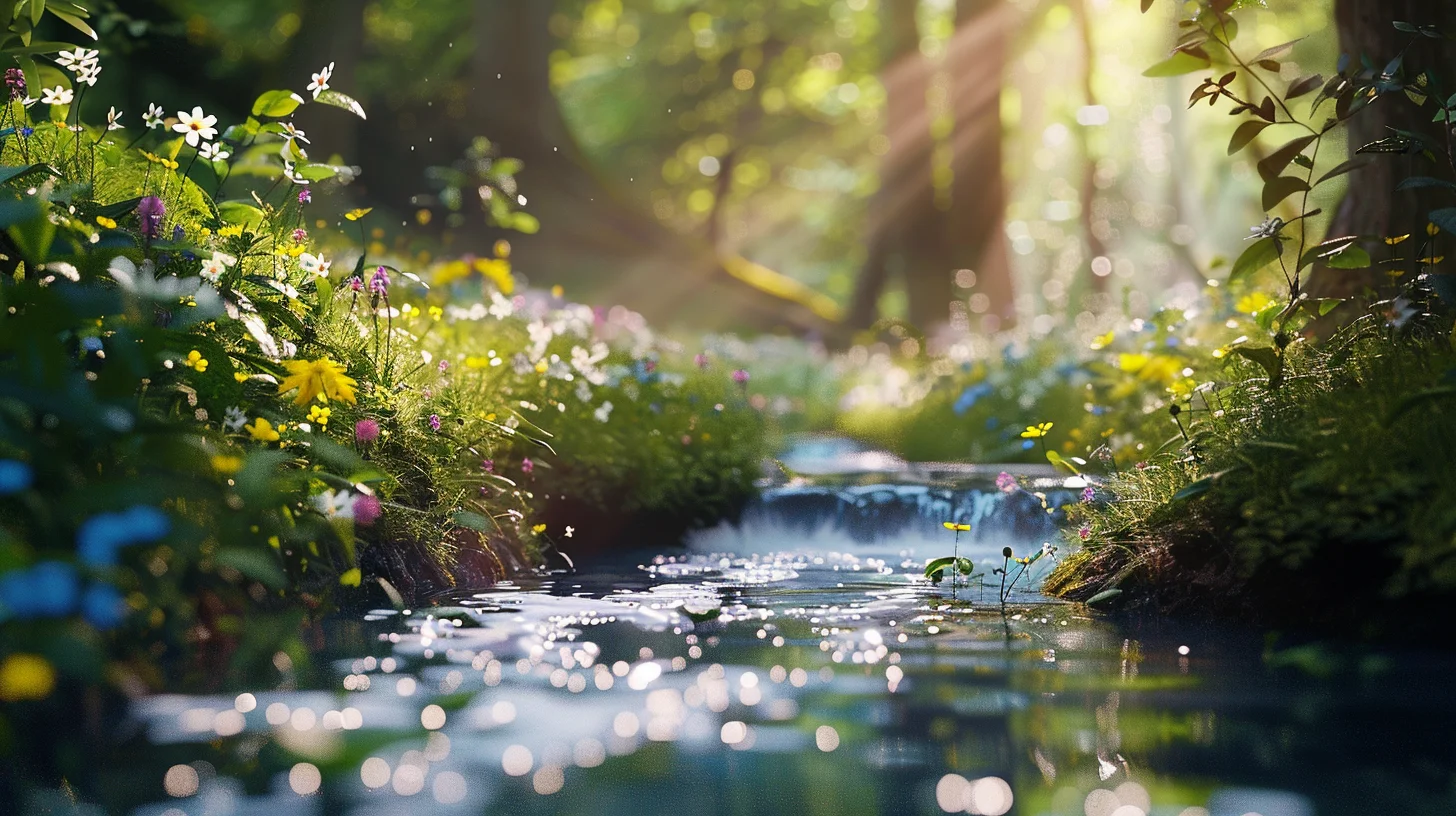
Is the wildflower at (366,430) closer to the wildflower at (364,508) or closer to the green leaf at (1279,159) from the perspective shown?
the wildflower at (364,508)

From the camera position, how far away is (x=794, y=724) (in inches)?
104

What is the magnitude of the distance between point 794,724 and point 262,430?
71.2 inches

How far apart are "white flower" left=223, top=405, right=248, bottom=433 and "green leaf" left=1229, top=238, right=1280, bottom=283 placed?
3085mm

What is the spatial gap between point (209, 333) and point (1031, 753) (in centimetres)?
277

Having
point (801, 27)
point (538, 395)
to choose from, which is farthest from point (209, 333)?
point (801, 27)

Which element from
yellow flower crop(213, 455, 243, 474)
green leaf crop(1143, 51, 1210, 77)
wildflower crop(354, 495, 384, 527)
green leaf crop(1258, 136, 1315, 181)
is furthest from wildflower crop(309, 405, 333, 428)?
green leaf crop(1258, 136, 1315, 181)

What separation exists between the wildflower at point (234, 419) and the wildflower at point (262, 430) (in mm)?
29

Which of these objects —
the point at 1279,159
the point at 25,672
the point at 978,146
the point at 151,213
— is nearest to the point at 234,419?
the point at 151,213

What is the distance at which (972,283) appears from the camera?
17.4 metres

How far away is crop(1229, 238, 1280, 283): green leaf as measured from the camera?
163 inches

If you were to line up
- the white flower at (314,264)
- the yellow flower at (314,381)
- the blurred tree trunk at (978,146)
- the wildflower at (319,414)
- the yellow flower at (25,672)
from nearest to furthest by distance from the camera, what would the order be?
the yellow flower at (25,672) < the yellow flower at (314,381) < the wildflower at (319,414) < the white flower at (314,264) < the blurred tree trunk at (978,146)

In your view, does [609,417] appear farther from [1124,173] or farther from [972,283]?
[1124,173]

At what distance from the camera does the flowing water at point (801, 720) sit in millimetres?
2188

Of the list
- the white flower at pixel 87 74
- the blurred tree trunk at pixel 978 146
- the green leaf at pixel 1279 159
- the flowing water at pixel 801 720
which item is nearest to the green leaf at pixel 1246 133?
the green leaf at pixel 1279 159
